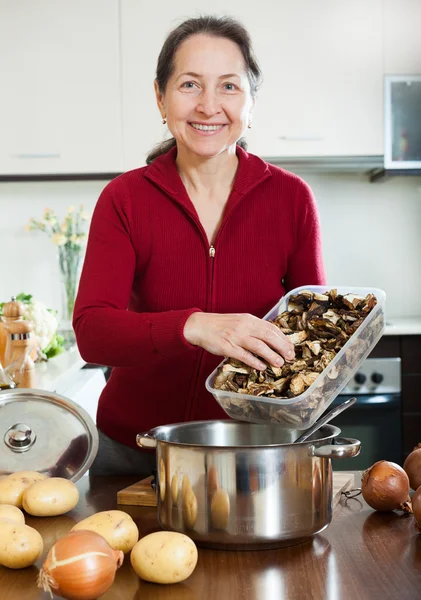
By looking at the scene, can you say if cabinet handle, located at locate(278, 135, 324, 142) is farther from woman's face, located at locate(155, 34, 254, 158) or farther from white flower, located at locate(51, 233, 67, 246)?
woman's face, located at locate(155, 34, 254, 158)

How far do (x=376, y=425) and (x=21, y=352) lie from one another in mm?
1670

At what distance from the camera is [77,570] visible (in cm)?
79

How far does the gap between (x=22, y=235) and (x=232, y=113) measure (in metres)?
2.37

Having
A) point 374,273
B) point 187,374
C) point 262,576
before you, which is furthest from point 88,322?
point 374,273

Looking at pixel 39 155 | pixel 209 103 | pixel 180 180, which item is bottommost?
pixel 180 180

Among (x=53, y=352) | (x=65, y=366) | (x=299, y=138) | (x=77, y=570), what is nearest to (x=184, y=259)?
(x=77, y=570)

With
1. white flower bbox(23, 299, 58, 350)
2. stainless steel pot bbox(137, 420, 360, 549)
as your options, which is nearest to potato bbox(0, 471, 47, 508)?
stainless steel pot bbox(137, 420, 360, 549)

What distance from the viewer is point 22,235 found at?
3.66 m

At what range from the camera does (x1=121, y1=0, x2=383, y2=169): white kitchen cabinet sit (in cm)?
331

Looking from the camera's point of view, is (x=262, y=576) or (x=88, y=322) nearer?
(x=262, y=576)

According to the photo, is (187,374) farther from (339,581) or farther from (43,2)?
(43,2)

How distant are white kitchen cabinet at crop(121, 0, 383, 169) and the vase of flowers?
1.36 feet

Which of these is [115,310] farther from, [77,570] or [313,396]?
[77,570]

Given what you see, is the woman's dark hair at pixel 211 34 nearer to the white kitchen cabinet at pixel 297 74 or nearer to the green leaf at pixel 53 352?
the green leaf at pixel 53 352
